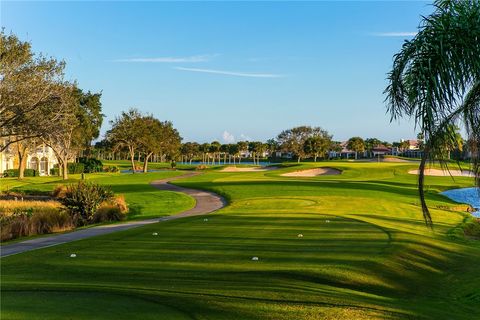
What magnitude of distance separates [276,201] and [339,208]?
5237mm

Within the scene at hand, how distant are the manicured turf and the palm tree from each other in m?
3.88

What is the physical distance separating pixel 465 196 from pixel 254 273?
42.0 meters

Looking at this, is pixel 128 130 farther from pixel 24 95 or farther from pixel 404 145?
pixel 404 145

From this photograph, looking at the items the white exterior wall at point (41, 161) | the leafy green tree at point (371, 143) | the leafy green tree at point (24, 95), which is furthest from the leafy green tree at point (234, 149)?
the leafy green tree at point (24, 95)

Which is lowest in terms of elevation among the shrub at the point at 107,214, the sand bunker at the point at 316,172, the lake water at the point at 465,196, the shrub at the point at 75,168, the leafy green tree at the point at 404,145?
the lake water at the point at 465,196

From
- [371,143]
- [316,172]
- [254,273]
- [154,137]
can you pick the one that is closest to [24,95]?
[254,273]

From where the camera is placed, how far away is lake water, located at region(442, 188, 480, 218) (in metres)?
42.0

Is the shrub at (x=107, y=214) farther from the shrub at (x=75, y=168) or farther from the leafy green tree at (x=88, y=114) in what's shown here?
the shrub at (x=75, y=168)

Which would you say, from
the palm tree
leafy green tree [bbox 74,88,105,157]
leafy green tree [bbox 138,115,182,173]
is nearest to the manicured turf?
the palm tree

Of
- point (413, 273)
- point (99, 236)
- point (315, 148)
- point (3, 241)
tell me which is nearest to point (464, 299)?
point (413, 273)

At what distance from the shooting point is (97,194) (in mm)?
27469

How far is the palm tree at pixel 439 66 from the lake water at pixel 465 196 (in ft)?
114

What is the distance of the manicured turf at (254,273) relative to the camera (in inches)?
327

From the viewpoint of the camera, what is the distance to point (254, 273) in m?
11.8
